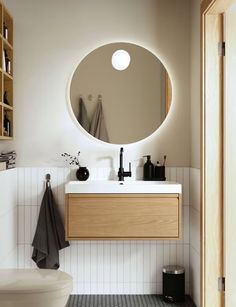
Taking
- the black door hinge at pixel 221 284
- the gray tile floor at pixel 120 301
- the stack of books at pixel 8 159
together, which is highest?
the stack of books at pixel 8 159

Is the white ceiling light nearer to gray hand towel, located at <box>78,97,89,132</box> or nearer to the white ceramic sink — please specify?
gray hand towel, located at <box>78,97,89,132</box>

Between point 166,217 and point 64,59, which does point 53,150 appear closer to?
point 64,59

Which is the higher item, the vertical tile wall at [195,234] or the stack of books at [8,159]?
the stack of books at [8,159]

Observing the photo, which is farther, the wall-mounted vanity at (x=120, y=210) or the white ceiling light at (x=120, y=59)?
the white ceiling light at (x=120, y=59)

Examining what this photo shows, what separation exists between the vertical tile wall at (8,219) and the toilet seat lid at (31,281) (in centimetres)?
56

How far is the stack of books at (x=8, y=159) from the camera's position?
11.2 feet

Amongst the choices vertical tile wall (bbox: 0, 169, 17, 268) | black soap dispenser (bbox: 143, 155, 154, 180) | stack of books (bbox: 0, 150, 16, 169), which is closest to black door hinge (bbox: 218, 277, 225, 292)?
black soap dispenser (bbox: 143, 155, 154, 180)

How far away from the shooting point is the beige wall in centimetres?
373

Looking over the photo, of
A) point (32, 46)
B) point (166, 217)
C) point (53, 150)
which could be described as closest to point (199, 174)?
point (166, 217)

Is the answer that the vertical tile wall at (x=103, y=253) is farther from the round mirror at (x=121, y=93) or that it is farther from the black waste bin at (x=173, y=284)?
the round mirror at (x=121, y=93)

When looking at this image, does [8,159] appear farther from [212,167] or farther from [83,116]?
[212,167]

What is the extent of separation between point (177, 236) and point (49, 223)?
3.10ft

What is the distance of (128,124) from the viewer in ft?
12.4

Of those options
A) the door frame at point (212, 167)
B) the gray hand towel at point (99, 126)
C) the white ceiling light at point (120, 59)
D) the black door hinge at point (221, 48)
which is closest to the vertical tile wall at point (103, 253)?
the gray hand towel at point (99, 126)
